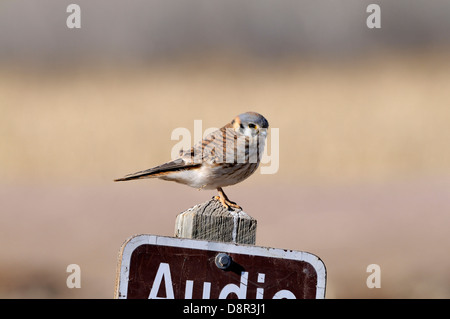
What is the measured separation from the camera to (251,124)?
3594mm

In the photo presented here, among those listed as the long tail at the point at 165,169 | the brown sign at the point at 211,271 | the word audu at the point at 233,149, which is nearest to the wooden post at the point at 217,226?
the brown sign at the point at 211,271

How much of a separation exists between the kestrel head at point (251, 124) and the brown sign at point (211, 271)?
3.35ft

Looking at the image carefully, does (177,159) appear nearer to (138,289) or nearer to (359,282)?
(138,289)

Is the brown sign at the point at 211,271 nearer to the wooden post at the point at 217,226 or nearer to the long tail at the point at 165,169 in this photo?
the wooden post at the point at 217,226

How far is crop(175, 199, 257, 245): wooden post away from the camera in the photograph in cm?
278

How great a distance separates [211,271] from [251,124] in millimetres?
1146

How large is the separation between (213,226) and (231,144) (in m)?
0.96

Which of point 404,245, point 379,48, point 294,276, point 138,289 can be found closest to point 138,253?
point 138,289

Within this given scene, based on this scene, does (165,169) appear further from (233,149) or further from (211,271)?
(211,271)

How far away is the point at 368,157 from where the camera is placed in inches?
405

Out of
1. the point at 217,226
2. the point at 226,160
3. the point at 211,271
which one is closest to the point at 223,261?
the point at 211,271

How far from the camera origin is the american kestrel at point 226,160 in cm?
359

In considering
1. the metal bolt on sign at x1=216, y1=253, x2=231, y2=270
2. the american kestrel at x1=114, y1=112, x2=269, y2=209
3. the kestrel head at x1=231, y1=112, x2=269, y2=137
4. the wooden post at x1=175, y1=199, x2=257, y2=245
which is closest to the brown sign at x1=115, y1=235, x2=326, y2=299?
the metal bolt on sign at x1=216, y1=253, x2=231, y2=270

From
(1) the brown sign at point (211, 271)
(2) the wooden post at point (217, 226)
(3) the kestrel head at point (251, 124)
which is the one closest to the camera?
(1) the brown sign at point (211, 271)
